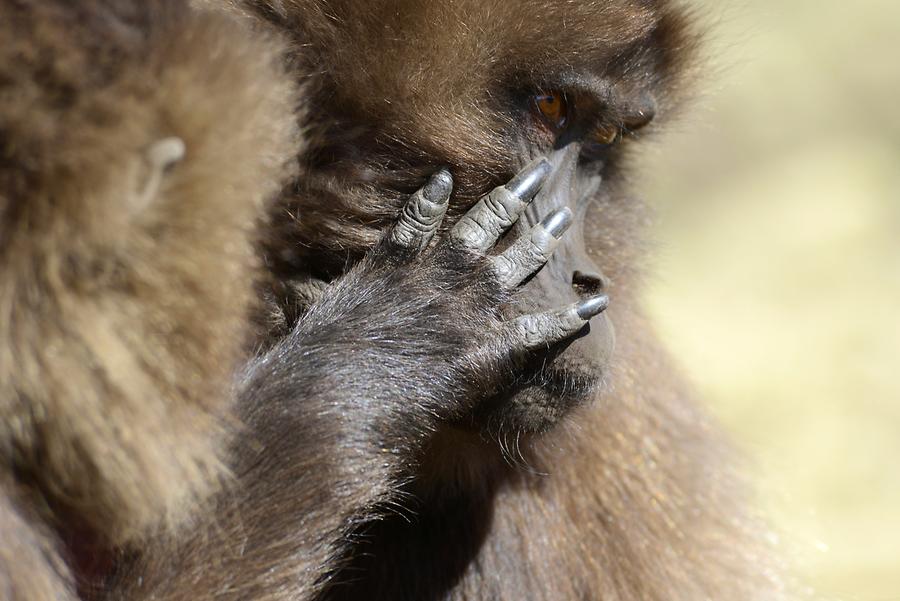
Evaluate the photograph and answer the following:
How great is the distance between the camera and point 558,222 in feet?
8.07

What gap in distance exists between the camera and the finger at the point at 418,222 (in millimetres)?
2391

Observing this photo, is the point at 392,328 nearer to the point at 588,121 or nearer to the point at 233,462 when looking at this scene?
the point at 233,462

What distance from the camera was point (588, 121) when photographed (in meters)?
2.82

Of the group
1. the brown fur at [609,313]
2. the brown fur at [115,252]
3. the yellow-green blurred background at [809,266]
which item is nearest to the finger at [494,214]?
the brown fur at [609,313]

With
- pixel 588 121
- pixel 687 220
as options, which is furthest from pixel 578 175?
pixel 687 220

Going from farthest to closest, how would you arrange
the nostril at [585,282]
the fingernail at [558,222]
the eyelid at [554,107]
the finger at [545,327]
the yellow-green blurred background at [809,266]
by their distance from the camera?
the yellow-green blurred background at [809,266] → the eyelid at [554,107] → the nostril at [585,282] → the fingernail at [558,222] → the finger at [545,327]

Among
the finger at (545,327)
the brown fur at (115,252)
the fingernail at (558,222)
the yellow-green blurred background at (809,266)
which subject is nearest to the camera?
the brown fur at (115,252)

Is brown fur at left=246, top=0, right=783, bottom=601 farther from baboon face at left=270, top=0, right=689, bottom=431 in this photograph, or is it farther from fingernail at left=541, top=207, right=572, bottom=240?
fingernail at left=541, top=207, right=572, bottom=240

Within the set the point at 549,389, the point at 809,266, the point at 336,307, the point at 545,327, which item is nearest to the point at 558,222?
the point at 545,327

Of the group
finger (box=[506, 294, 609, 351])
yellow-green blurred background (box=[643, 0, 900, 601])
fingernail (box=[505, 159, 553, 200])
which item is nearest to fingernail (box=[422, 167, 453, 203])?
fingernail (box=[505, 159, 553, 200])

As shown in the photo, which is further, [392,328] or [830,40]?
[830,40]

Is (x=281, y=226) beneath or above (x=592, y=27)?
beneath

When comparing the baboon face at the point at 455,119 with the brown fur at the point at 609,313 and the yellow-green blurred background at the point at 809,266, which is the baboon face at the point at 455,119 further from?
the yellow-green blurred background at the point at 809,266

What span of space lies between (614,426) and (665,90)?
0.93 meters
